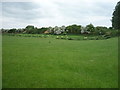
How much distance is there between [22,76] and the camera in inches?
164

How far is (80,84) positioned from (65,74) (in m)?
0.89

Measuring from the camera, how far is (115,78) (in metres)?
4.05

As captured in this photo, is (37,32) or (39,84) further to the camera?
(37,32)

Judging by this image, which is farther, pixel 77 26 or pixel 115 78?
pixel 77 26

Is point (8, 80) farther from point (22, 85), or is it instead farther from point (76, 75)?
point (76, 75)

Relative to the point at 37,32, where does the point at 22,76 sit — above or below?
below

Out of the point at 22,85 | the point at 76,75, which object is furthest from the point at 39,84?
→ the point at 76,75

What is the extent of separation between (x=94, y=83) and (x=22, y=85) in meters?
1.84

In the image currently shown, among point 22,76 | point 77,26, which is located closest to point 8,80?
point 22,76

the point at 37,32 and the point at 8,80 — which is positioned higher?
the point at 37,32

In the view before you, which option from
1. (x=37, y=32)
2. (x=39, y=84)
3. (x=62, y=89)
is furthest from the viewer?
(x=37, y=32)

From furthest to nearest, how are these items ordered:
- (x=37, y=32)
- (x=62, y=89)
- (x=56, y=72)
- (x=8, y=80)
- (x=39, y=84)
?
(x=37, y=32), (x=56, y=72), (x=8, y=80), (x=39, y=84), (x=62, y=89)

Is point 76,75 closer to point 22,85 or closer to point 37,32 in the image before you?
point 22,85

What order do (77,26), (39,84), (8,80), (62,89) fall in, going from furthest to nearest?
1. (77,26)
2. (8,80)
3. (39,84)
4. (62,89)
